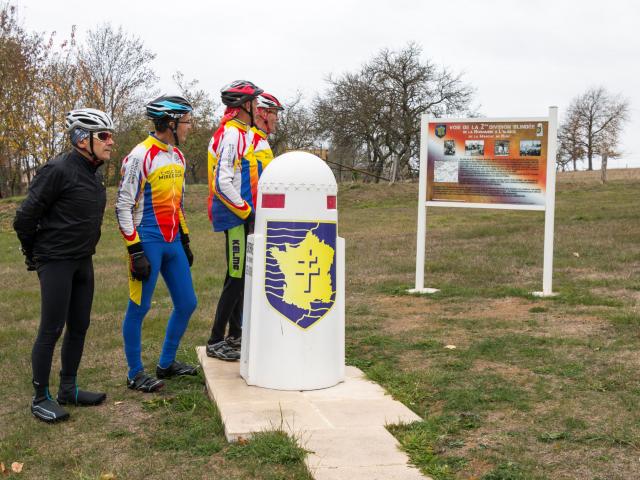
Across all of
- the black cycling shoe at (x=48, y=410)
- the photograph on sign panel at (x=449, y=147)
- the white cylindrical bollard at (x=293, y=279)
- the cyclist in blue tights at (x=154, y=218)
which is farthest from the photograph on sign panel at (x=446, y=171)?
the black cycling shoe at (x=48, y=410)

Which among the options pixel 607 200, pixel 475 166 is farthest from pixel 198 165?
pixel 475 166

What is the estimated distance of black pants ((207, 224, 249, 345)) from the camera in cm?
577

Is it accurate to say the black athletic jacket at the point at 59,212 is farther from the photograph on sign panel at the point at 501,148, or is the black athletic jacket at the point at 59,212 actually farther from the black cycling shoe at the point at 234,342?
the photograph on sign panel at the point at 501,148

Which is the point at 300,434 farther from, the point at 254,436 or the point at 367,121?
the point at 367,121

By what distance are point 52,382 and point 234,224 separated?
189 centimetres

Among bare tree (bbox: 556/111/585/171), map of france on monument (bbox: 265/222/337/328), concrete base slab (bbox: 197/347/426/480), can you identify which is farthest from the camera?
bare tree (bbox: 556/111/585/171)

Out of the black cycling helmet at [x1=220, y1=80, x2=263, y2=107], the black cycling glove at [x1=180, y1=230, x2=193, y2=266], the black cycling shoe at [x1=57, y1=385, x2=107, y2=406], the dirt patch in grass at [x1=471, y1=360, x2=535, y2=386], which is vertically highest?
the black cycling helmet at [x1=220, y1=80, x2=263, y2=107]

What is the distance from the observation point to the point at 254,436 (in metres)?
4.25

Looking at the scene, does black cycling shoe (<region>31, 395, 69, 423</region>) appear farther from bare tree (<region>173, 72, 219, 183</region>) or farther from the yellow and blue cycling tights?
bare tree (<region>173, 72, 219, 183</region>)

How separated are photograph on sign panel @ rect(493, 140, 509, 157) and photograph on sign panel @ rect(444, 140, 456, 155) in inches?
21.2

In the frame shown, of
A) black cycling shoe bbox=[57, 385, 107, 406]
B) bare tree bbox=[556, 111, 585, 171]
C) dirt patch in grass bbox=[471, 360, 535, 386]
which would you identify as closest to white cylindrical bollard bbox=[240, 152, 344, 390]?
black cycling shoe bbox=[57, 385, 107, 406]

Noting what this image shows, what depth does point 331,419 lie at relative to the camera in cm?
461

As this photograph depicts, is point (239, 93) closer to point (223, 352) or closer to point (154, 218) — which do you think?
point (154, 218)

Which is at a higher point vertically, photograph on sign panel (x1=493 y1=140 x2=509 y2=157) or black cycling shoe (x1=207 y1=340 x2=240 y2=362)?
photograph on sign panel (x1=493 y1=140 x2=509 y2=157)
